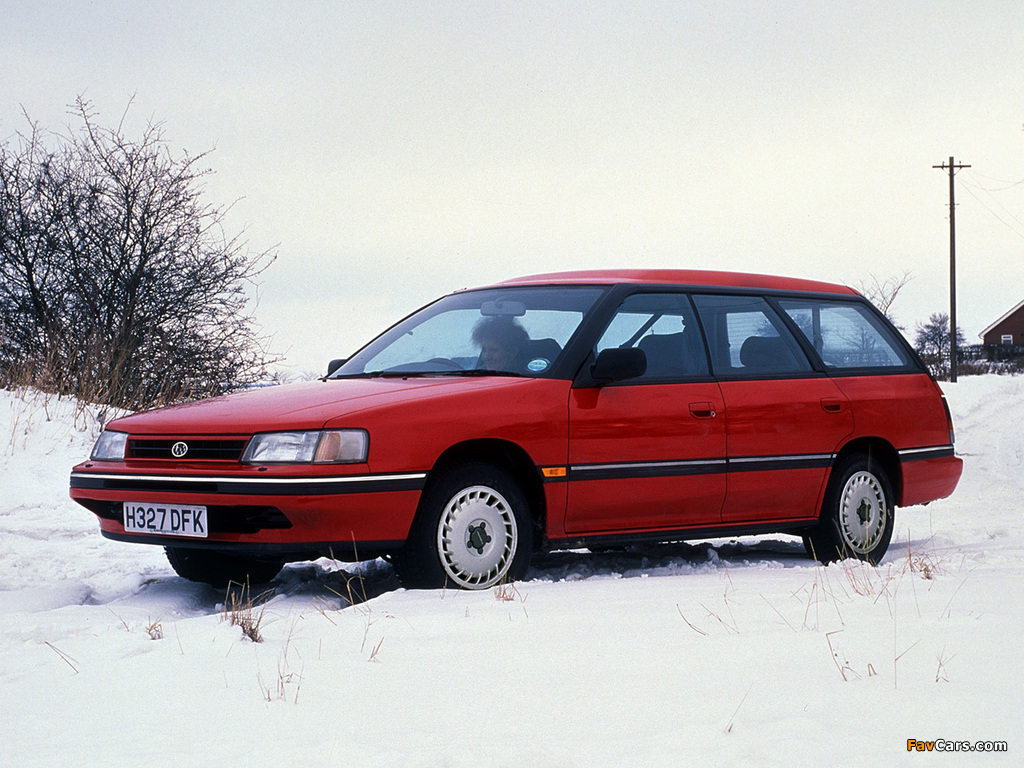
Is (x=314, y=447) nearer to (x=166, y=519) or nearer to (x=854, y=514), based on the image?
(x=166, y=519)

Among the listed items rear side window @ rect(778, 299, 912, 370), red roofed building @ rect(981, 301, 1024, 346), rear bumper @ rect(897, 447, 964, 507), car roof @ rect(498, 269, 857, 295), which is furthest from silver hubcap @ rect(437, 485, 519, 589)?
red roofed building @ rect(981, 301, 1024, 346)

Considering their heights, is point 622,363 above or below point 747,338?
below

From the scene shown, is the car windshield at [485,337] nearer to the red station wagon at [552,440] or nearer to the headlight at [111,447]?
the red station wagon at [552,440]

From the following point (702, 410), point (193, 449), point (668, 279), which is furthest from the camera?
point (668, 279)

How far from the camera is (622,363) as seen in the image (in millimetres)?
5824

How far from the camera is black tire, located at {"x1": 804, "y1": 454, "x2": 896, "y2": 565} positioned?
7.16 meters

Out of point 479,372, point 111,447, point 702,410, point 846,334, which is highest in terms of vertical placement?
point 846,334

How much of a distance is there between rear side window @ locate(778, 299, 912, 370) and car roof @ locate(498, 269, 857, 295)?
6.7 inches

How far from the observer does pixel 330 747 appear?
3.01 meters

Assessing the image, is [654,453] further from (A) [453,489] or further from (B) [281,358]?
(B) [281,358]

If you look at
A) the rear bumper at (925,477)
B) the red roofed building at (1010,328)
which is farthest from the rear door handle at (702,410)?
the red roofed building at (1010,328)

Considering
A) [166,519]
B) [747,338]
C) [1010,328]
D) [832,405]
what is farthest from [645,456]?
[1010,328]

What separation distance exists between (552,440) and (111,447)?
2232 millimetres

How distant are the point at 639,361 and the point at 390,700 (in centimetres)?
282
